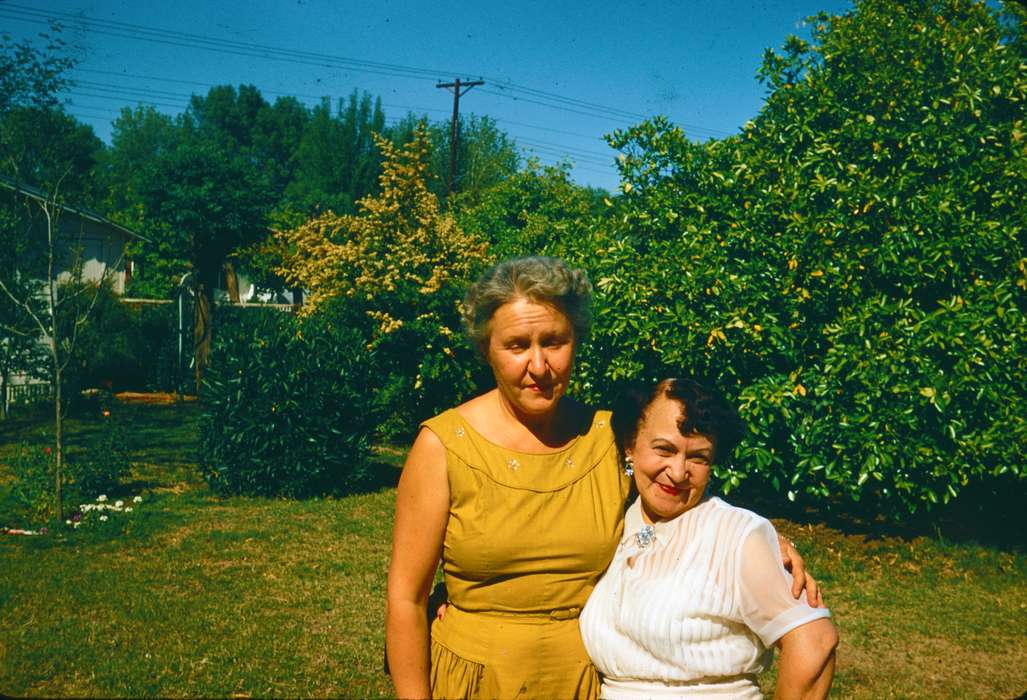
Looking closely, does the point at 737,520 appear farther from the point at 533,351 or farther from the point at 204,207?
the point at 204,207

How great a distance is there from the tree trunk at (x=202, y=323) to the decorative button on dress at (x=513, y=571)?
53.8 ft

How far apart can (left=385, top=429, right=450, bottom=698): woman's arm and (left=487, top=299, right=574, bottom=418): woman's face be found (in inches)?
11.5

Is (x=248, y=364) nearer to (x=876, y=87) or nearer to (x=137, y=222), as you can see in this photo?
(x=876, y=87)

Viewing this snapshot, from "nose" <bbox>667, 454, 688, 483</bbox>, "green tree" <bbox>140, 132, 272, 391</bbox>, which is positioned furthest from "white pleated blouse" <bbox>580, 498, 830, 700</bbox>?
"green tree" <bbox>140, 132, 272, 391</bbox>

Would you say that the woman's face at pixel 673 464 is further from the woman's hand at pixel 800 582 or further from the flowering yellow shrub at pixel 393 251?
the flowering yellow shrub at pixel 393 251

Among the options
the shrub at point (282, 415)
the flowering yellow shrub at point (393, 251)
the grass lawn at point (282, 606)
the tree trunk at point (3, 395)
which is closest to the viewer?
the grass lawn at point (282, 606)

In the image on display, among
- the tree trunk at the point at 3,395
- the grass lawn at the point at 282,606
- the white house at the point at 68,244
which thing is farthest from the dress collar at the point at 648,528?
the tree trunk at the point at 3,395

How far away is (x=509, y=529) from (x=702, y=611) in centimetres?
55

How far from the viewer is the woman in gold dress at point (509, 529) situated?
2178 millimetres

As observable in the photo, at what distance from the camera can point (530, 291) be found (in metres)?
2.27

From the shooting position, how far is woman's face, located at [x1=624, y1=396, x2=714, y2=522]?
2.20 metres

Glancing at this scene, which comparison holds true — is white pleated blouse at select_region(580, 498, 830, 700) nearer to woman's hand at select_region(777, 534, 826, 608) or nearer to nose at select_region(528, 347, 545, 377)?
woman's hand at select_region(777, 534, 826, 608)

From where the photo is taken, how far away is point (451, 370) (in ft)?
39.8

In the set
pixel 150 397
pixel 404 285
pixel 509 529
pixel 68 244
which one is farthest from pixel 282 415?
pixel 150 397
